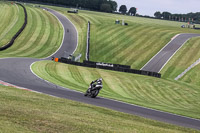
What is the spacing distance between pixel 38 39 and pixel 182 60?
32.7 m

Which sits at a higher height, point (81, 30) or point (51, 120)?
point (51, 120)


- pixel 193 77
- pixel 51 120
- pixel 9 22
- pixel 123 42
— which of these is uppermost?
pixel 51 120

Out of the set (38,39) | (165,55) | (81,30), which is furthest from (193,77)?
(81,30)

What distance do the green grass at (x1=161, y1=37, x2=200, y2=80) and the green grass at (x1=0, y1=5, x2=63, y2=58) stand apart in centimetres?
2390

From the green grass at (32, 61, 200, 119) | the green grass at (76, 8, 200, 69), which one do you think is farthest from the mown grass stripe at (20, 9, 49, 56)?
the green grass at (32, 61, 200, 119)

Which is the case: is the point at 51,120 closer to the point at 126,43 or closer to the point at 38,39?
the point at 126,43

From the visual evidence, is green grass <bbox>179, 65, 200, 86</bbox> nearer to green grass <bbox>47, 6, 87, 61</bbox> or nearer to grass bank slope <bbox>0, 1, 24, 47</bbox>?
green grass <bbox>47, 6, 87, 61</bbox>

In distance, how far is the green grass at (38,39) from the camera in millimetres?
62156

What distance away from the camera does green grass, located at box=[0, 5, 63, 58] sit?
6216cm

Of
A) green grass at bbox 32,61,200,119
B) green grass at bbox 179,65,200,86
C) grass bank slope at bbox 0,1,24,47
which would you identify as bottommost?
green grass at bbox 179,65,200,86

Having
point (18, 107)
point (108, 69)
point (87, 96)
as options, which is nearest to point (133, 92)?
point (87, 96)

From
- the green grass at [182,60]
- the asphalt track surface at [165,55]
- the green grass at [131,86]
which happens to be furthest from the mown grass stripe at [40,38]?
the green grass at [182,60]

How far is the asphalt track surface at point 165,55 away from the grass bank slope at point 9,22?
3032cm

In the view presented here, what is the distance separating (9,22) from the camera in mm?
82312
